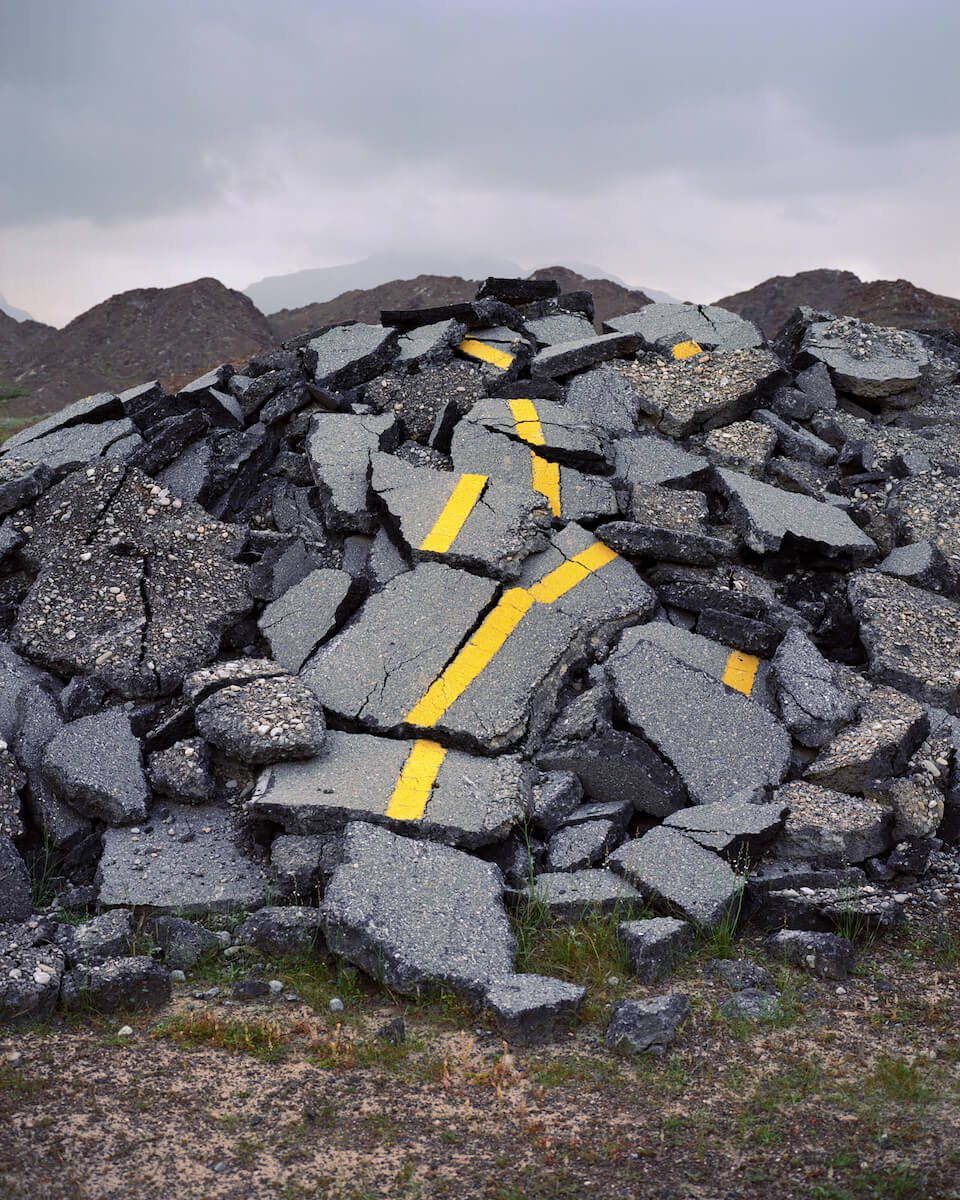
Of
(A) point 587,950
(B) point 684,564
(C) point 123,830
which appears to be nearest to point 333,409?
(B) point 684,564

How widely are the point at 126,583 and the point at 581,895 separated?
12.1 ft

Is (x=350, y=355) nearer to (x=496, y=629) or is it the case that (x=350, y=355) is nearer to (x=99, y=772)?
(x=496, y=629)

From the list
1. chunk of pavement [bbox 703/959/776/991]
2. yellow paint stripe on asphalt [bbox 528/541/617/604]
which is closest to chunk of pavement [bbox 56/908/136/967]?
chunk of pavement [bbox 703/959/776/991]

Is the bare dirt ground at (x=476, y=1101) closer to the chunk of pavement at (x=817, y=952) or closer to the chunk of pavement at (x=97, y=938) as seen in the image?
the chunk of pavement at (x=817, y=952)

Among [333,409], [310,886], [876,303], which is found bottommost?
[310,886]

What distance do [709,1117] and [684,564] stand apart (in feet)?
12.7

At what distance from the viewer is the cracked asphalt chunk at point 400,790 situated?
4.74m

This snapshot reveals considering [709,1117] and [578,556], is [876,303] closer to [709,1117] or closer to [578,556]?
[578,556]

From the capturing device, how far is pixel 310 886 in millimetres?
4520

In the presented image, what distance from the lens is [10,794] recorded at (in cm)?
487

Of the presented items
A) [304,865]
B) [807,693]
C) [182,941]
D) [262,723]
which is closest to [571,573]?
[807,693]

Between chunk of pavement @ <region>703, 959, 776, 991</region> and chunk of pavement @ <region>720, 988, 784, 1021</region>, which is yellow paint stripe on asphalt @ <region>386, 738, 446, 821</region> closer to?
chunk of pavement @ <region>703, 959, 776, 991</region>

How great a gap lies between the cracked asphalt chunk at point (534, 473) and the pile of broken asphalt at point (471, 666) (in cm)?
3

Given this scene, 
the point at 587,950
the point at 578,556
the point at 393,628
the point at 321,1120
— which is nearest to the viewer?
the point at 321,1120
